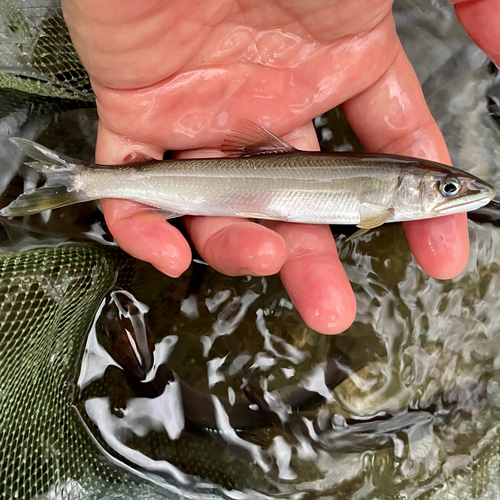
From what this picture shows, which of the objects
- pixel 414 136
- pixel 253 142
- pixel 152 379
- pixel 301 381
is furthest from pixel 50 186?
pixel 414 136

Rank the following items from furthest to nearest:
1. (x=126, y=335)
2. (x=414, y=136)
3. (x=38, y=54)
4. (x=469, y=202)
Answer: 1. (x=38, y=54)
2. (x=126, y=335)
3. (x=414, y=136)
4. (x=469, y=202)

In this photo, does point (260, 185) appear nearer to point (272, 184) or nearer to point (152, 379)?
point (272, 184)

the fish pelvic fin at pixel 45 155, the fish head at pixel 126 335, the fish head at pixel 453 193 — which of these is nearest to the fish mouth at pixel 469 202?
the fish head at pixel 453 193

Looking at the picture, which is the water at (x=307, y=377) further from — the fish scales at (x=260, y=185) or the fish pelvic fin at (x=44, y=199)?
the fish scales at (x=260, y=185)

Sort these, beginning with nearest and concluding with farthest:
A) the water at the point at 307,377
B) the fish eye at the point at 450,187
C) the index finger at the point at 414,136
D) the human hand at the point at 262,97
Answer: the human hand at the point at 262,97
the fish eye at the point at 450,187
the index finger at the point at 414,136
the water at the point at 307,377

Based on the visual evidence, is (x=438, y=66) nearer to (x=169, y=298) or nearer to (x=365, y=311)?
(x=365, y=311)

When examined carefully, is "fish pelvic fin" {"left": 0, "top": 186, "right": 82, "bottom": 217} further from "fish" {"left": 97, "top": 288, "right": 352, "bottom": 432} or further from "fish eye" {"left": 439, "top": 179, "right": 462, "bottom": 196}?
"fish eye" {"left": 439, "top": 179, "right": 462, "bottom": 196}

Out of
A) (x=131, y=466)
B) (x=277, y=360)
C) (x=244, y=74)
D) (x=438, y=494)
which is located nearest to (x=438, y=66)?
(x=244, y=74)
